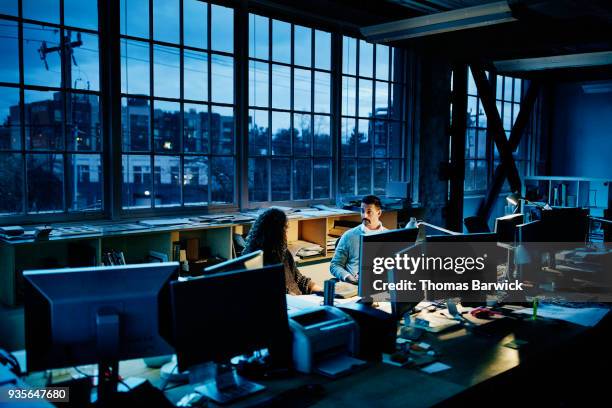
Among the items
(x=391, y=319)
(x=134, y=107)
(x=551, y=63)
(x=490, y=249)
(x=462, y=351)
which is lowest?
(x=462, y=351)

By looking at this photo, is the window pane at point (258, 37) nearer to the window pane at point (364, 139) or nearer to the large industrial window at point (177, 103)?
the large industrial window at point (177, 103)

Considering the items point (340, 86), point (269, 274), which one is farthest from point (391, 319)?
point (340, 86)

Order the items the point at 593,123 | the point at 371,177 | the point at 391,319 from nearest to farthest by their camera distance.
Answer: the point at 391,319 → the point at 371,177 → the point at 593,123

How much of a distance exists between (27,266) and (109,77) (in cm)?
168

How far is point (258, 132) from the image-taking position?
19.2ft

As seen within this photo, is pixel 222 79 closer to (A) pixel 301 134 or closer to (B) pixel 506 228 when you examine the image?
(A) pixel 301 134

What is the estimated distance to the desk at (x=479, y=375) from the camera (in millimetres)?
2395

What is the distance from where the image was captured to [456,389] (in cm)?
247

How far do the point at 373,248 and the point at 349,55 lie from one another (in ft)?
13.0

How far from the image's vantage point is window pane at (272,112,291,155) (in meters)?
6.00

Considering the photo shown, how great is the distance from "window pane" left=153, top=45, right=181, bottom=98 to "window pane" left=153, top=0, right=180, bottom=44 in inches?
3.8

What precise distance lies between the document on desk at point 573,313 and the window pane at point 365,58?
3.86 meters

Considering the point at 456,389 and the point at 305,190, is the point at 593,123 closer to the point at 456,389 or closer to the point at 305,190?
the point at 305,190

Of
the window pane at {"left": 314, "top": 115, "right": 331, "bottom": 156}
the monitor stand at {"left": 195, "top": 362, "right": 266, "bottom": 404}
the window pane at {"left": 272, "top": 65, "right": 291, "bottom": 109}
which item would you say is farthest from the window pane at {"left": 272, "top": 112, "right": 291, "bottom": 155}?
the monitor stand at {"left": 195, "top": 362, "right": 266, "bottom": 404}
